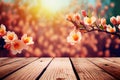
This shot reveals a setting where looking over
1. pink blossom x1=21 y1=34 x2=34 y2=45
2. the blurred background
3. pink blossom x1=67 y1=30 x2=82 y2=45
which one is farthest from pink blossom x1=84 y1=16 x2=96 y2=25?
the blurred background

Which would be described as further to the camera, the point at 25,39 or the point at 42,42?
the point at 42,42

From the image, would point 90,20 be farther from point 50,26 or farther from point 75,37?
point 50,26

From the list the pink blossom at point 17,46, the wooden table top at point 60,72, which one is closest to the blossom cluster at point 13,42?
the pink blossom at point 17,46

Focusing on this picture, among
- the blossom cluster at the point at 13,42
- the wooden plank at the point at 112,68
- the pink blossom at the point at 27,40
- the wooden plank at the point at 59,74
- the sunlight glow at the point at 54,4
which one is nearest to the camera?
the wooden plank at the point at 59,74

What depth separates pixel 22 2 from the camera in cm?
418

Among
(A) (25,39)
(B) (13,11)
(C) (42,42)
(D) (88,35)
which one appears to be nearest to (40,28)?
(C) (42,42)

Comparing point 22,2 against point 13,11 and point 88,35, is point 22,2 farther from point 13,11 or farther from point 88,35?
point 88,35

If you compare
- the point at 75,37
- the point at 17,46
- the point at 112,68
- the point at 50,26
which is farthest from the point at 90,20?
the point at 50,26

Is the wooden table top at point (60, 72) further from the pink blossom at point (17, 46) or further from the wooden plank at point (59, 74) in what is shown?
the pink blossom at point (17, 46)

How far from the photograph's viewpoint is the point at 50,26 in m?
4.14

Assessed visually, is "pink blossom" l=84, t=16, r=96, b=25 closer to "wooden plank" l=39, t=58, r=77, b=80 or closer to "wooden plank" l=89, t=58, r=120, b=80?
"wooden plank" l=89, t=58, r=120, b=80

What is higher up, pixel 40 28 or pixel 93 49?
pixel 40 28

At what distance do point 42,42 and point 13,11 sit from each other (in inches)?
26.8

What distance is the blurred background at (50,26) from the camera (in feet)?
13.6
